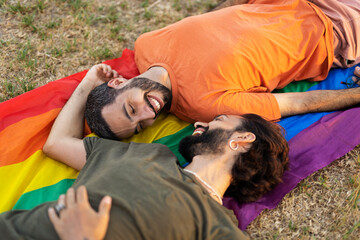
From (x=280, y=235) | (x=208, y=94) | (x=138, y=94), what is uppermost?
(x=138, y=94)

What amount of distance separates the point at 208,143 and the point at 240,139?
27 cm

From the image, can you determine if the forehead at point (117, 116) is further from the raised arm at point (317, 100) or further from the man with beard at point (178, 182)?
the raised arm at point (317, 100)

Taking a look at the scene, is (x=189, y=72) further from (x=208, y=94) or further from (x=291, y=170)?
(x=291, y=170)

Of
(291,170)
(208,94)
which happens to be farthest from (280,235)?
(208,94)

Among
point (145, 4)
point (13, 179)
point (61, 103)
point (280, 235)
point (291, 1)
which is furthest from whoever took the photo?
point (145, 4)

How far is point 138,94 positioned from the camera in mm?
3117

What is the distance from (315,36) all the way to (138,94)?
2.05 metres

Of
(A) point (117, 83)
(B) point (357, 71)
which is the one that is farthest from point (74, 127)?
(B) point (357, 71)

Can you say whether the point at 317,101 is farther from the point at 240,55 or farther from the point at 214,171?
the point at 214,171

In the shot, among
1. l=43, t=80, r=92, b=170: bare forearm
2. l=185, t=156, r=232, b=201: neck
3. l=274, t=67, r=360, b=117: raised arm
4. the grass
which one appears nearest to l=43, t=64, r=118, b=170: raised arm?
l=43, t=80, r=92, b=170: bare forearm

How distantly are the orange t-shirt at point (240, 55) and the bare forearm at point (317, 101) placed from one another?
0.21 meters

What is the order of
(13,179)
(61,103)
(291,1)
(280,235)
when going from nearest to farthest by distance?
(280,235), (13,179), (61,103), (291,1)

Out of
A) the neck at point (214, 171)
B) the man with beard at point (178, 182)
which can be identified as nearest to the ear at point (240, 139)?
the man with beard at point (178, 182)

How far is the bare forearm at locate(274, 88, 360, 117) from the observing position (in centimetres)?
330
